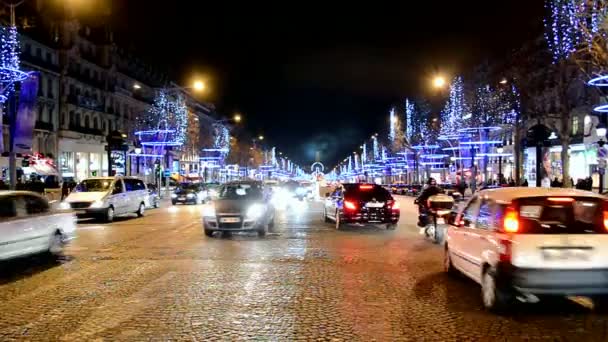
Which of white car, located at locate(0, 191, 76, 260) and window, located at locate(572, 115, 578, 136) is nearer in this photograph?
white car, located at locate(0, 191, 76, 260)

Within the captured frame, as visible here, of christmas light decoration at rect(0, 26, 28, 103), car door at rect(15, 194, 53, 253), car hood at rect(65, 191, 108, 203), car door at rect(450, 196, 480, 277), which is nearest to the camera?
car door at rect(450, 196, 480, 277)

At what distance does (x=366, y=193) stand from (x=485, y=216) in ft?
40.4

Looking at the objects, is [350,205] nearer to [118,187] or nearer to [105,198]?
[105,198]

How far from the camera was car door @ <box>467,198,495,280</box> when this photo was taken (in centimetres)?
872

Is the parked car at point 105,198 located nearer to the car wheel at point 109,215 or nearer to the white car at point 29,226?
the car wheel at point 109,215

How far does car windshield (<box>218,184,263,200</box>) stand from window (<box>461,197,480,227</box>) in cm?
1065

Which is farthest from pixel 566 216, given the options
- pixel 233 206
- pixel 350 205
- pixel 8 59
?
pixel 8 59

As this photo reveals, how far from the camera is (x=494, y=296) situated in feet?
27.5

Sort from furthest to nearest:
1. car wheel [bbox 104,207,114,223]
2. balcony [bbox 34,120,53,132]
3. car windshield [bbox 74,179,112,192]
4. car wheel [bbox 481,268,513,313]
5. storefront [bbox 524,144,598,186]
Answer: balcony [bbox 34,120,53,132], storefront [bbox 524,144,598,186], car windshield [bbox 74,179,112,192], car wheel [bbox 104,207,114,223], car wheel [bbox 481,268,513,313]

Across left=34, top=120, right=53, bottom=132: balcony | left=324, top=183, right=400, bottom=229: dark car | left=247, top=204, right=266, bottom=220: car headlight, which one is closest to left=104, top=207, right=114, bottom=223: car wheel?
left=247, top=204, right=266, bottom=220: car headlight

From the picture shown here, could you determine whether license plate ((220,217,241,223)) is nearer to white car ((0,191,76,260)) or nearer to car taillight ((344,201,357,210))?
car taillight ((344,201,357,210))

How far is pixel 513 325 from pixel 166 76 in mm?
109563

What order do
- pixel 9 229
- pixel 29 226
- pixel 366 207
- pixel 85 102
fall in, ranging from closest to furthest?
pixel 9 229 < pixel 29 226 < pixel 366 207 < pixel 85 102

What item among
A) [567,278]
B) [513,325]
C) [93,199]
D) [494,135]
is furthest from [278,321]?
[494,135]
